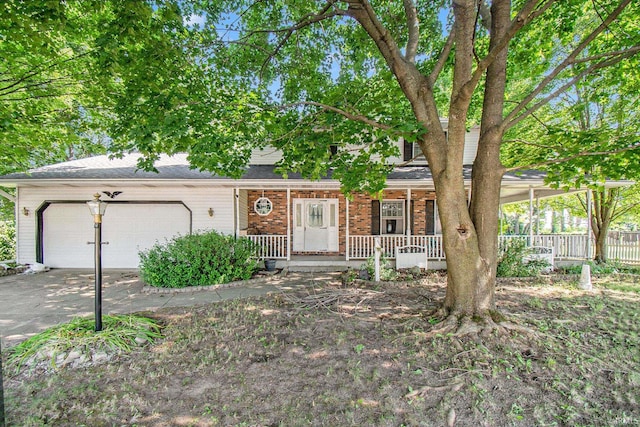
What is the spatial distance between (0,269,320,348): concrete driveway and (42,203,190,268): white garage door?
780mm

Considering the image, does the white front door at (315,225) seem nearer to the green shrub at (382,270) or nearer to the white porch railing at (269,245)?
the white porch railing at (269,245)

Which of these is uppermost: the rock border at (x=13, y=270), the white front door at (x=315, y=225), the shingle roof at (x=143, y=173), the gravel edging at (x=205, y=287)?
the shingle roof at (x=143, y=173)

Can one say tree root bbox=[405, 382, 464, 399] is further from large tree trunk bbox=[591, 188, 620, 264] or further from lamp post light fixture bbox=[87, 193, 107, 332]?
large tree trunk bbox=[591, 188, 620, 264]

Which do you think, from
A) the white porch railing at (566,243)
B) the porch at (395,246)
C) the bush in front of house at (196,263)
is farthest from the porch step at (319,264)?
the white porch railing at (566,243)

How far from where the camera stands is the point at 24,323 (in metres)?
4.62

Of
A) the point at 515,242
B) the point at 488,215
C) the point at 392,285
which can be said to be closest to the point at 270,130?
the point at 488,215

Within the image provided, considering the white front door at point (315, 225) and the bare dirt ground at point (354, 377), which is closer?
the bare dirt ground at point (354, 377)

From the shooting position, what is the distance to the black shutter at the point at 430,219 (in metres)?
10.5

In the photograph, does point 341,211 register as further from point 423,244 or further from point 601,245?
point 601,245

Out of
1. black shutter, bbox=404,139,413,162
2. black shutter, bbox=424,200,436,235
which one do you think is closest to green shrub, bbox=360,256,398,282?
black shutter, bbox=424,200,436,235

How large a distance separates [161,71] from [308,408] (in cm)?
509

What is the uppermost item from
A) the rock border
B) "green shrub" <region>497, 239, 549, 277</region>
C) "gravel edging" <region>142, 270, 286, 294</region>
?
"green shrub" <region>497, 239, 549, 277</region>

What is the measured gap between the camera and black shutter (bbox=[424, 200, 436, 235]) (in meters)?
10.5

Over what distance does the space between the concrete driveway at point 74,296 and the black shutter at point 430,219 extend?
5.04 metres
